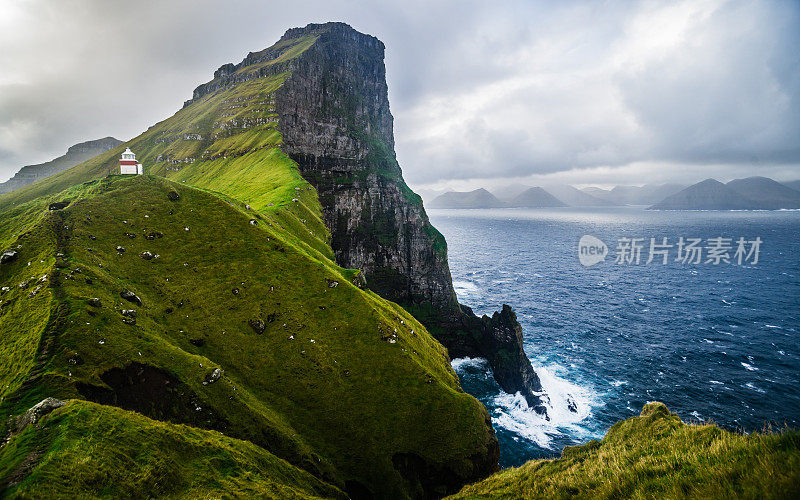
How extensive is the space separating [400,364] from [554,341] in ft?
213

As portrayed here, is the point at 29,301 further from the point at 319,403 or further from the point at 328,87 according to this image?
the point at 328,87

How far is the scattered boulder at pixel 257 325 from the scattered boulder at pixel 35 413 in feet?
54.8

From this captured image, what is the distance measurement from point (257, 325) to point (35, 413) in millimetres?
17591

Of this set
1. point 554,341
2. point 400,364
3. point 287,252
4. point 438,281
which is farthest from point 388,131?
point 400,364

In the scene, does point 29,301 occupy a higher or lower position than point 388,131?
lower

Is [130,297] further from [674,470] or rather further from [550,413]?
[550,413]

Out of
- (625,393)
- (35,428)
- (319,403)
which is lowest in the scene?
(625,393)

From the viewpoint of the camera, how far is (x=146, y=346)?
74.3ft

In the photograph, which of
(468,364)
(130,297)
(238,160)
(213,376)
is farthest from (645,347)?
(238,160)

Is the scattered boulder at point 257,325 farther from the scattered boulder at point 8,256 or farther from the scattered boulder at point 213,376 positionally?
the scattered boulder at point 8,256

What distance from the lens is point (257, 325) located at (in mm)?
31953

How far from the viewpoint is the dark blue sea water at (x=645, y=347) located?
54031 millimetres

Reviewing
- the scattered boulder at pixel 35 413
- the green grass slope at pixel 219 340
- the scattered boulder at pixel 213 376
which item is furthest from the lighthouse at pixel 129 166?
the scattered boulder at pixel 35 413

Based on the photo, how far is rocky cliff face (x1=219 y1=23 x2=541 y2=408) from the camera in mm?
93812
